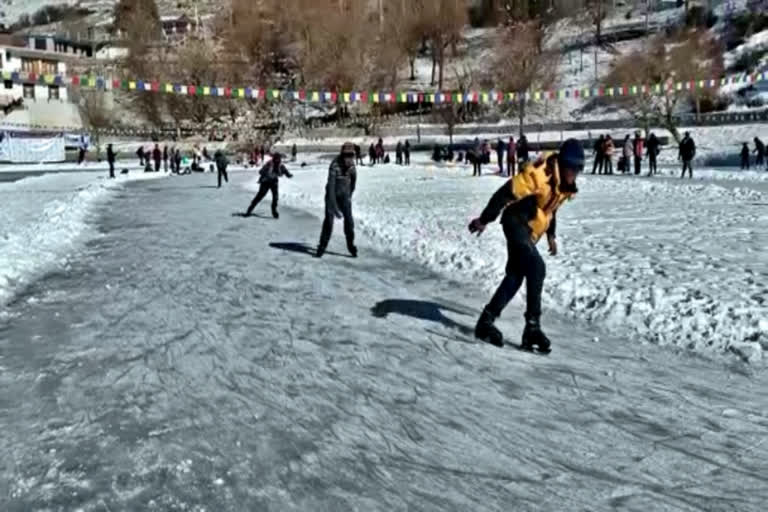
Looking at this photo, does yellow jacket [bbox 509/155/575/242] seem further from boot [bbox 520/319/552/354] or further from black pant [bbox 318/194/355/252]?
black pant [bbox 318/194/355/252]

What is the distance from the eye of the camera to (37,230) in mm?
12055

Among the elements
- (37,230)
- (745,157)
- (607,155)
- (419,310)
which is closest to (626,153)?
(607,155)

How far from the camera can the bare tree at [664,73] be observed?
43875mm

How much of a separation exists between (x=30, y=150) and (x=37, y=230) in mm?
40305

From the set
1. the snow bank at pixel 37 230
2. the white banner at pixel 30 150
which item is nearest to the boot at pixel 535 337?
the snow bank at pixel 37 230

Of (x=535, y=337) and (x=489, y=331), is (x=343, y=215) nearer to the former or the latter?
(x=489, y=331)

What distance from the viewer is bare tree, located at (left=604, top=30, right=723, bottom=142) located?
1727 inches

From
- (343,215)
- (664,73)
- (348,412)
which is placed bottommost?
(348,412)

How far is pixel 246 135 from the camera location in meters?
64.1

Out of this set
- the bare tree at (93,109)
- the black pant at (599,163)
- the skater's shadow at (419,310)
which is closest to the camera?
the skater's shadow at (419,310)

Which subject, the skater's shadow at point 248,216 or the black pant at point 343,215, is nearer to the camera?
the black pant at point 343,215

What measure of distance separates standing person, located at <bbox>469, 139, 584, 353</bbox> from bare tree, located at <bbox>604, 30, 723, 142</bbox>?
37.4 meters

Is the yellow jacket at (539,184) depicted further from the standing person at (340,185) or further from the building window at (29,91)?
the building window at (29,91)

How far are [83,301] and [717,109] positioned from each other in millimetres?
49916
